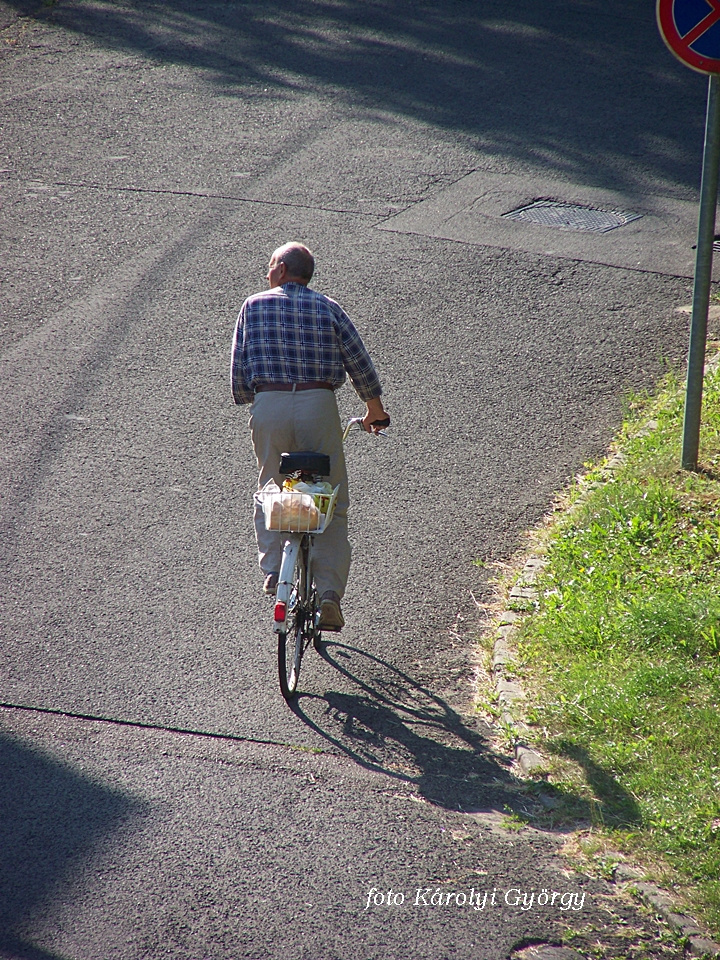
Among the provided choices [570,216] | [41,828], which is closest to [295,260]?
[41,828]

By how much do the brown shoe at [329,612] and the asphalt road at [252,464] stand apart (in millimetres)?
267

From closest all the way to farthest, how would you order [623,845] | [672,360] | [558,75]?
[623,845], [672,360], [558,75]

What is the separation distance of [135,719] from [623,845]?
2.18 metres

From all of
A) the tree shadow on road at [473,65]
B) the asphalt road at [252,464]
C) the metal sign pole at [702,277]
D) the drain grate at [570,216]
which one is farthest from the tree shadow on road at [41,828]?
the tree shadow on road at [473,65]

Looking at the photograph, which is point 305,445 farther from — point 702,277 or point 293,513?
point 702,277

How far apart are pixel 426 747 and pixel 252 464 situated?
2.64 m

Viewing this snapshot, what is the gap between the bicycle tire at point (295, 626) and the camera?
14.9 ft

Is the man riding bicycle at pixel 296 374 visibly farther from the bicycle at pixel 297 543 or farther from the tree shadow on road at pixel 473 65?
the tree shadow on road at pixel 473 65

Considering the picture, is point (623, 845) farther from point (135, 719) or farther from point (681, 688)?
point (135, 719)

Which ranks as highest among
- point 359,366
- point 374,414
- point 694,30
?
point 694,30

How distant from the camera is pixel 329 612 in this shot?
4727mm

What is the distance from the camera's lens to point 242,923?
11.2ft

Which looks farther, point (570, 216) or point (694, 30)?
point (570, 216)

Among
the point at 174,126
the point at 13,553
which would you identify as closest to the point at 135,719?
the point at 13,553
